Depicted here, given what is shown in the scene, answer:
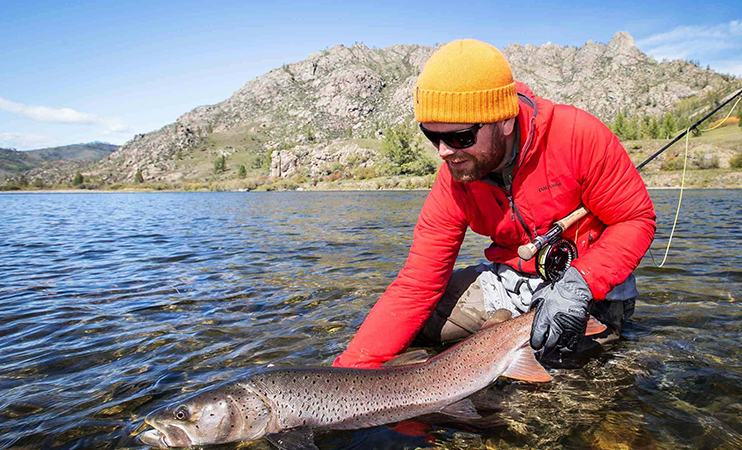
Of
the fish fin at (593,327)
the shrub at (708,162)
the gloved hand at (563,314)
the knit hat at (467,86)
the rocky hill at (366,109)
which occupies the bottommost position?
the fish fin at (593,327)

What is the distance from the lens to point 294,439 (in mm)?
2836

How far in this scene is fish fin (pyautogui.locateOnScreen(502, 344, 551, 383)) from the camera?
3367 millimetres

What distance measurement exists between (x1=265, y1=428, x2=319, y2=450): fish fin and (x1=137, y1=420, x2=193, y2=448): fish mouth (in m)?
0.54

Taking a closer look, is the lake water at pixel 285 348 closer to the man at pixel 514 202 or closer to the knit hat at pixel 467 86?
the man at pixel 514 202

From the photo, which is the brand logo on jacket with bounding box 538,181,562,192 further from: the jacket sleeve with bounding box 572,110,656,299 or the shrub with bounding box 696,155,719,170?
the shrub with bounding box 696,155,719,170

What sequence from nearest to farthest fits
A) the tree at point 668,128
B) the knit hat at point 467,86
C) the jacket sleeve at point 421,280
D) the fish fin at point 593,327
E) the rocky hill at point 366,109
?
1. the knit hat at point 467,86
2. the fish fin at point 593,327
3. the jacket sleeve at point 421,280
4. the tree at point 668,128
5. the rocky hill at point 366,109

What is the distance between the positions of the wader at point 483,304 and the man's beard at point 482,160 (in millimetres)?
1298

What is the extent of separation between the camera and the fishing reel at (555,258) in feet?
11.4

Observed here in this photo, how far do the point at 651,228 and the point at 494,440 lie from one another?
204cm

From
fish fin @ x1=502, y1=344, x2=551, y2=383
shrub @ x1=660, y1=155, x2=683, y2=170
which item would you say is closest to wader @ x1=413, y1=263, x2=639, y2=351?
fish fin @ x1=502, y1=344, x2=551, y2=383

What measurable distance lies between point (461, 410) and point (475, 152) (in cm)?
188

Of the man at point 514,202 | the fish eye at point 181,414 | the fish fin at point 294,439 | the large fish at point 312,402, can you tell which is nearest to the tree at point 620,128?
the man at point 514,202

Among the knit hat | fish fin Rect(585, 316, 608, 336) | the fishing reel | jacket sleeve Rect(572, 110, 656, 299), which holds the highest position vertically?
the knit hat

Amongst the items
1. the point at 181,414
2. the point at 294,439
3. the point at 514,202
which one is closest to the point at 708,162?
the point at 514,202
